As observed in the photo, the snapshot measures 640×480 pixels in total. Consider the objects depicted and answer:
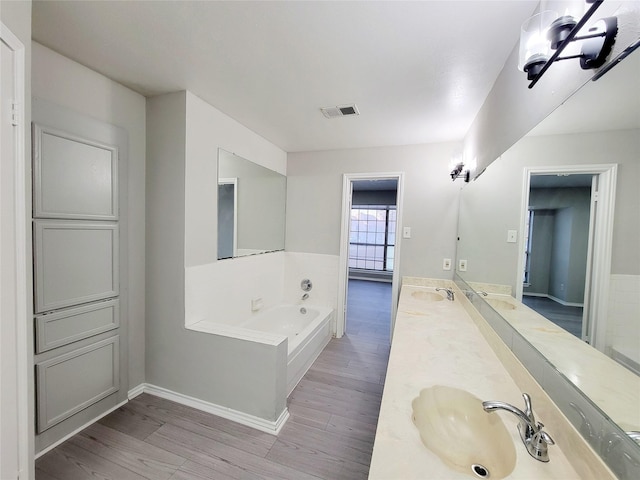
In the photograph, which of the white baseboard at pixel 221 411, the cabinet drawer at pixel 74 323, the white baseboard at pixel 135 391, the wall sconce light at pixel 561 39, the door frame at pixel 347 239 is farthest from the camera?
the door frame at pixel 347 239

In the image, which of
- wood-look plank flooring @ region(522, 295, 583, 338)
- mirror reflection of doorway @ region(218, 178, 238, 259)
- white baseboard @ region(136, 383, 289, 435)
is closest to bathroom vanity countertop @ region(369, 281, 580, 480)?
wood-look plank flooring @ region(522, 295, 583, 338)

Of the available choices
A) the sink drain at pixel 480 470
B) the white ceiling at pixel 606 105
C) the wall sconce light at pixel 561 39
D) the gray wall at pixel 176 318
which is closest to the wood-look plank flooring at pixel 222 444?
the gray wall at pixel 176 318

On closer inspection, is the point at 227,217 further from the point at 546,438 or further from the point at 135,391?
the point at 546,438

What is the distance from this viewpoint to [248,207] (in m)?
2.79

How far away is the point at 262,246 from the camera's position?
3.02m

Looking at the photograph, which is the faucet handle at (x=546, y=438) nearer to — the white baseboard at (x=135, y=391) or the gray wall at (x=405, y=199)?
the gray wall at (x=405, y=199)

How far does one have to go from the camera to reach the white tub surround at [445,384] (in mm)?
714

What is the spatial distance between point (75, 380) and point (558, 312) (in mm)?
2711

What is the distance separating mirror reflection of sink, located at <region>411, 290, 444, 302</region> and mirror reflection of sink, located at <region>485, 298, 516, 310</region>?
0.96 m

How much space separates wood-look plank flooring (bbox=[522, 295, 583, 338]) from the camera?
2.85ft

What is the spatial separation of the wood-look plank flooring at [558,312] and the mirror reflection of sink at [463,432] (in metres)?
0.43

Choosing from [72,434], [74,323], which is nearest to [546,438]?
[74,323]

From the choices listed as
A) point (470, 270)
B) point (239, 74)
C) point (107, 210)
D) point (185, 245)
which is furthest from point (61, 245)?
point (470, 270)

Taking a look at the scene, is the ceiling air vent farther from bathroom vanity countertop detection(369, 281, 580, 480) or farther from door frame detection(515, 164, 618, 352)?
bathroom vanity countertop detection(369, 281, 580, 480)
